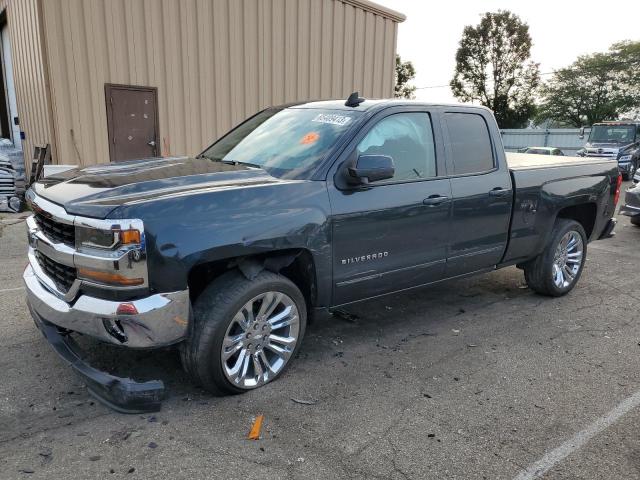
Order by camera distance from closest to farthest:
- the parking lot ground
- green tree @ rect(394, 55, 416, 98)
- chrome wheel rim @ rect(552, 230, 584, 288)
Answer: the parking lot ground → chrome wheel rim @ rect(552, 230, 584, 288) → green tree @ rect(394, 55, 416, 98)

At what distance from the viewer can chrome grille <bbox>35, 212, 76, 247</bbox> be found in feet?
9.46

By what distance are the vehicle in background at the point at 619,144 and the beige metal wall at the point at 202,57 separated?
1099 cm

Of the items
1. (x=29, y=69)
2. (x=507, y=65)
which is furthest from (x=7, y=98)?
(x=507, y=65)

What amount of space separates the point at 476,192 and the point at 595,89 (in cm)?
4322

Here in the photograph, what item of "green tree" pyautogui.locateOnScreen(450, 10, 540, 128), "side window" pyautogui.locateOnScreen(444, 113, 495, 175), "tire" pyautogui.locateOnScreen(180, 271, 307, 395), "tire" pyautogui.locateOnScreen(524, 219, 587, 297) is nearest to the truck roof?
"side window" pyautogui.locateOnScreen(444, 113, 495, 175)

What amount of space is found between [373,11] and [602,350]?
36.3 ft

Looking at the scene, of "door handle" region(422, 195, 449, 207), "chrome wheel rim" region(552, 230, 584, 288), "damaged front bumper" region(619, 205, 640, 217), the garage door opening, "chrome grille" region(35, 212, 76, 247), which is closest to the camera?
"chrome grille" region(35, 212, 76, 247)

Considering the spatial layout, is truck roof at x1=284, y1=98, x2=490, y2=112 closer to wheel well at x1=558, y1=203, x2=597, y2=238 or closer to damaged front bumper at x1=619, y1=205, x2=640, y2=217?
wheel well at x1=558, y1=203, x2=597, y2=238

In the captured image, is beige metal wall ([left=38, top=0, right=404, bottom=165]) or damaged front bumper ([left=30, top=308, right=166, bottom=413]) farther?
beige metal wall ([left=38, top=0, right=404, bottom=165])

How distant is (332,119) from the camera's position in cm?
390

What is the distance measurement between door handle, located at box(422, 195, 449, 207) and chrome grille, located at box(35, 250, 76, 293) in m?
2.48

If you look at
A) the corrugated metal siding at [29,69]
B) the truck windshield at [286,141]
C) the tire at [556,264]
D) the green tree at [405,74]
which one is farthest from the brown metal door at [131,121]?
the green tree at [405,74]

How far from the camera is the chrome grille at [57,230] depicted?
9.46 ft

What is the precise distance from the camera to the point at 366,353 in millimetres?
3975
